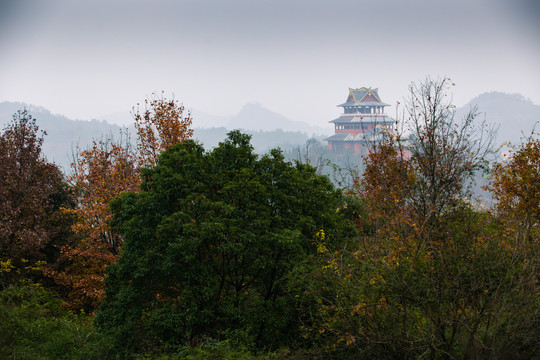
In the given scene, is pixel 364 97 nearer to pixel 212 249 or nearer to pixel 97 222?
pixel 97 222

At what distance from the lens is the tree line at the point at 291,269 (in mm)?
7105

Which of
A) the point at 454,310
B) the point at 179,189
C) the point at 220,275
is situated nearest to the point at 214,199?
the point at 179,189

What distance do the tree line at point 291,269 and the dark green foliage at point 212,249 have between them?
0.04 metres

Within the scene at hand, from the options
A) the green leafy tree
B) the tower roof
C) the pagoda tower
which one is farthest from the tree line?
the tower roof

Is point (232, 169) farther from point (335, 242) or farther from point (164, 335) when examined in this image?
point (164, 335)

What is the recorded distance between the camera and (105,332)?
33.3 ft

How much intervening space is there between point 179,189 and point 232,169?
52.5 inches

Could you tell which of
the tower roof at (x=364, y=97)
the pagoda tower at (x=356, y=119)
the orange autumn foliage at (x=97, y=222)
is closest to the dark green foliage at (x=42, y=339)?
the orange autumn foliage at (x=97, y=222)

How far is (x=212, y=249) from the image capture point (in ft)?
32.9

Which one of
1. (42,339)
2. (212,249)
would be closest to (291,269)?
(212,249)

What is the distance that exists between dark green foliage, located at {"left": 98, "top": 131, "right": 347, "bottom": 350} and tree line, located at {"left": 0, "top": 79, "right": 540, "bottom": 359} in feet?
0.12

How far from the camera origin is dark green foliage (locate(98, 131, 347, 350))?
9.41m

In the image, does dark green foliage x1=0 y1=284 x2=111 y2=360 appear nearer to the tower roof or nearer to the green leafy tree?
the green leafy tree

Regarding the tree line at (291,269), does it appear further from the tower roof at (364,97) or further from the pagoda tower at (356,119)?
the tower roof at (364,97)
